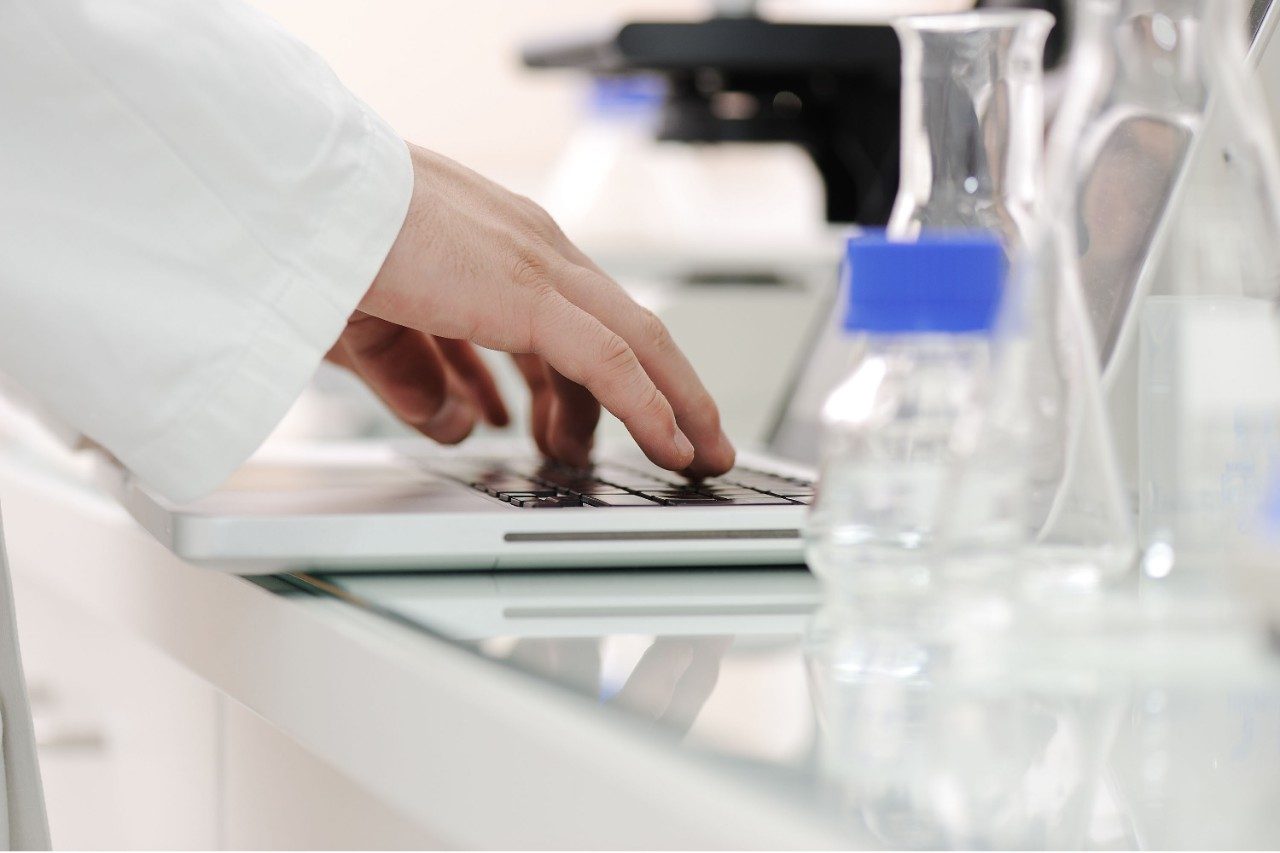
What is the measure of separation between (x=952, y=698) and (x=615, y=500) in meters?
Answer: 0.27

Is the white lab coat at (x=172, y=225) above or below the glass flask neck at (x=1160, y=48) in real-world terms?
below

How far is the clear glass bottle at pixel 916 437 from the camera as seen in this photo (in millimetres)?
380

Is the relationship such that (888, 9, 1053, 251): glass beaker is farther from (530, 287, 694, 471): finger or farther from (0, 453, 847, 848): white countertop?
(0, 453, 847, 848): white countertop

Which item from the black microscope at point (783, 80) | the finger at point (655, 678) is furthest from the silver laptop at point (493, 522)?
the black microscope at point (783, 80)

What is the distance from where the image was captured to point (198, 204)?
539 mm

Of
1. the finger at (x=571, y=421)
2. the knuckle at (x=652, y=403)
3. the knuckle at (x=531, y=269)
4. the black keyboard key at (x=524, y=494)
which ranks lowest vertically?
the finger at (x=571, y=421)

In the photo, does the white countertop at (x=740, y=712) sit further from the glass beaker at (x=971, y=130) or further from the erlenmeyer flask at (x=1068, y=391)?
the glass beaker at (x=971, y=130)

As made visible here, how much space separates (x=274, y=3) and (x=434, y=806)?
8.79 feet

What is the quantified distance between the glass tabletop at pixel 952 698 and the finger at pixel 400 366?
0.30 metres

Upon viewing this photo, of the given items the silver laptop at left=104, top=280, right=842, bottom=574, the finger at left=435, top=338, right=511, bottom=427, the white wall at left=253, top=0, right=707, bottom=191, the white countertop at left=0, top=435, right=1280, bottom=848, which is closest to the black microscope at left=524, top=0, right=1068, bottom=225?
the finger at left=435, top=338, right=511, bottom=427

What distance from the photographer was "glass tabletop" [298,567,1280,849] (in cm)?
27

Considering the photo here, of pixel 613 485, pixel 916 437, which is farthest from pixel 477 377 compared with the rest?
pixel 916 437

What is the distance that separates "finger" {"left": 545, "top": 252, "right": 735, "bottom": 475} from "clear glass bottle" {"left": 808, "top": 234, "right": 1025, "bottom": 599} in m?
0.20

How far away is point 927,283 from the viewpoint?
377mm
